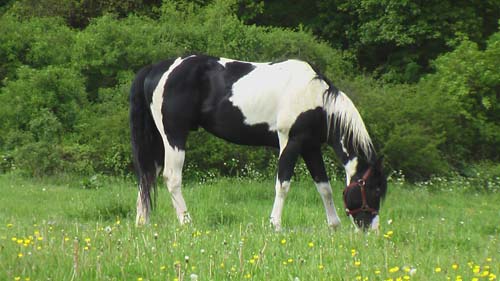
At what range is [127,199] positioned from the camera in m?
11.3

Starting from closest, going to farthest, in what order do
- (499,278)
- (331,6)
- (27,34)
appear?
(499,278)
(27,34)
(331,6)

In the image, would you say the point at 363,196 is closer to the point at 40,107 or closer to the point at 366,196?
the point at 366,196

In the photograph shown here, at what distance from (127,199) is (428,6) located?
14.3 metres

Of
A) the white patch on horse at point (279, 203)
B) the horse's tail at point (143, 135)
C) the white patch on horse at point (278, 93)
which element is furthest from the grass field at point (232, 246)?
the white patch on horse at point (278, 93)

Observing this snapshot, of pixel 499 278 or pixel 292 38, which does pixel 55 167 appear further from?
pixel 499 278

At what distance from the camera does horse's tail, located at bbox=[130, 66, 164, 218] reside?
10.7 metres

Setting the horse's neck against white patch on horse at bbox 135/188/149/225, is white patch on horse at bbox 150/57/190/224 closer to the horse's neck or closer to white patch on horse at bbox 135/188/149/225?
white patch on horse at bbox 135/188/149/225

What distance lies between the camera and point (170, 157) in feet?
33.9

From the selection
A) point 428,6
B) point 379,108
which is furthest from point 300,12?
point 379,108

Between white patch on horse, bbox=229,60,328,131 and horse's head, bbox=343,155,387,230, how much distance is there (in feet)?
3.31

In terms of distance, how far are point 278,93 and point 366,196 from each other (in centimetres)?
163

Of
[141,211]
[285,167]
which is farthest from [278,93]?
[141,211]

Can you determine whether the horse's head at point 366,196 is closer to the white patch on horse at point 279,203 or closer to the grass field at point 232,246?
the grass field at point 232,246

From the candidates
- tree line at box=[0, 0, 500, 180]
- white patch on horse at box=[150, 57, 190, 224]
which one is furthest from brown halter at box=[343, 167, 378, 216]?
tree line at box=[0, 0, 500, 180]
